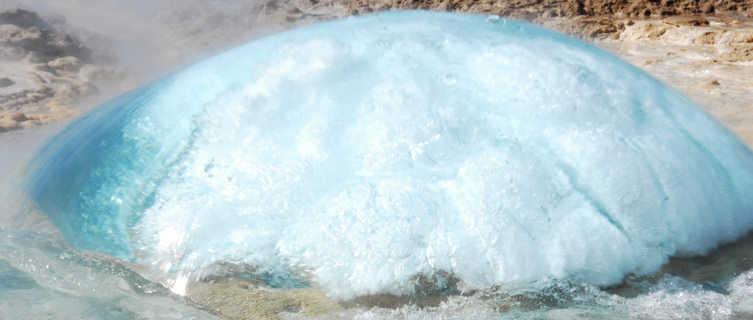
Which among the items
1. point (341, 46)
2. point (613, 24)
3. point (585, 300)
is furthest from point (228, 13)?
point (585, 300)

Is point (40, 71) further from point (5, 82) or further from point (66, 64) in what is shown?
point (5, 82)

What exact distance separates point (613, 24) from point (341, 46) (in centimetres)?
527

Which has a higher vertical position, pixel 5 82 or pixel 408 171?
pixel 5 82

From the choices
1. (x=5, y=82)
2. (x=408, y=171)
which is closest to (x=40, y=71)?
(x=5, y=82)

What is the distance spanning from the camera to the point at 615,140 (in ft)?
4.72

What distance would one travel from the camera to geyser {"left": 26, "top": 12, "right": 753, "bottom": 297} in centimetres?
128

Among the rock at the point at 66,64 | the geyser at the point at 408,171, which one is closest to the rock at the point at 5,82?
the rock at the point at 66,64

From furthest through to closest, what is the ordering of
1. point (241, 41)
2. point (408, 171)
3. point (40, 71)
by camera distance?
1. point (241, 41)
2. point (40, 71)
3. point (408, 171)

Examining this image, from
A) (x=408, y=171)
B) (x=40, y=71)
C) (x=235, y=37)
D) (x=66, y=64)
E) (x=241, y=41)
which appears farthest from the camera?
(x=235, y=37)

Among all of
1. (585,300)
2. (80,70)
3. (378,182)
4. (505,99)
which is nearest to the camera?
(585,300)

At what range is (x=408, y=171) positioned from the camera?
4.46 feet

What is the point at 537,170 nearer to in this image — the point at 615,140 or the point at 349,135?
the point at 615,140

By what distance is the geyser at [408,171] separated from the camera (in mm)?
1281

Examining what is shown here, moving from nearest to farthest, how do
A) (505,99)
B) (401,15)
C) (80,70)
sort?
(505,99) < (401,15) < (80,70)
